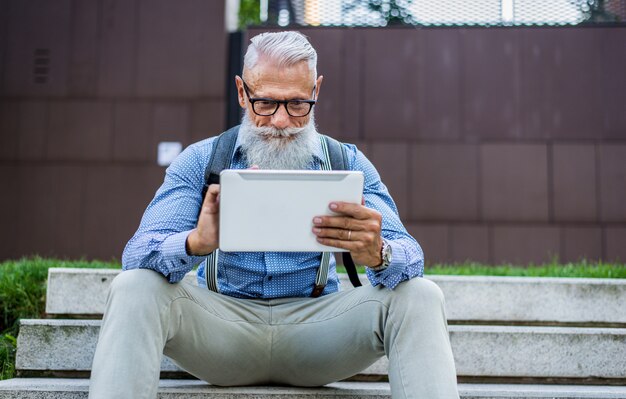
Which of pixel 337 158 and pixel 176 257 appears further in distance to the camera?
pixel 337 158

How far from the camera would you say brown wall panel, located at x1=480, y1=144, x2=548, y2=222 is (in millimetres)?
6746

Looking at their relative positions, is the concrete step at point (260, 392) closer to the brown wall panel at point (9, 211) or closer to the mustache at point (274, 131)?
the mustache at point (274, 131)

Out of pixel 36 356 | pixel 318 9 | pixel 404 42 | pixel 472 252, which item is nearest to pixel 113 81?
pixel 318 9

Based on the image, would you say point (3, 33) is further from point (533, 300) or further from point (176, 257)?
point (176, 257)

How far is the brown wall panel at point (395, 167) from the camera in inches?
267

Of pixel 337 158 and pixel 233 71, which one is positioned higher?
pixel 233 71

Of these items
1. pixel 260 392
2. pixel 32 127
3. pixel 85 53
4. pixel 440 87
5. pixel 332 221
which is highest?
pixel 85 53

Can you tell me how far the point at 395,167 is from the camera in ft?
22.4

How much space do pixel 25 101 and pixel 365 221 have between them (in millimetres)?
5810

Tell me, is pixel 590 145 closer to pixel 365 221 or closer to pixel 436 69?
pixel 436 69

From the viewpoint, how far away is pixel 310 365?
2.37 meters

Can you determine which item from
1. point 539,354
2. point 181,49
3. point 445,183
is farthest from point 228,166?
point 181,49

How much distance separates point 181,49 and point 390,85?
1.99 meters

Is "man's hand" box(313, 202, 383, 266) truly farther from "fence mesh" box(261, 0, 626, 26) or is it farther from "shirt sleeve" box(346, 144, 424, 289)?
"fence mesh" box(261, 0, 626, 26)
